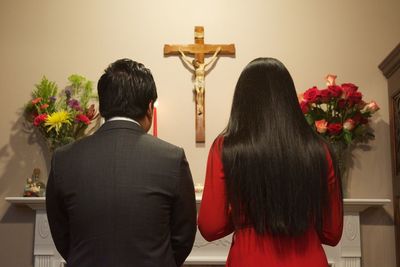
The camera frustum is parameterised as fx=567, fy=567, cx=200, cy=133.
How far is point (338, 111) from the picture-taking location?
3355mm

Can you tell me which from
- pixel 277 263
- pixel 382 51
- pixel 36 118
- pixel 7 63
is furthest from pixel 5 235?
pixel 382 51

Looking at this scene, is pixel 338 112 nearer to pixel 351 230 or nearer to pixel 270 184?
pixel 351 230

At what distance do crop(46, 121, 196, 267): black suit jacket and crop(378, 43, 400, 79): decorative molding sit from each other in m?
2.10

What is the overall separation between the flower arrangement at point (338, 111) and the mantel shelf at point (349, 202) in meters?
0.34

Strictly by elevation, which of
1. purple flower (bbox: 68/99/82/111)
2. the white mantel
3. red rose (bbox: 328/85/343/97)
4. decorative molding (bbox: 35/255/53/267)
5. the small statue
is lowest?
decorative molding (bbox: 35/255/53/267)

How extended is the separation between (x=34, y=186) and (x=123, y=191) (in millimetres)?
2009

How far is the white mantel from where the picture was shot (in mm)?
3285

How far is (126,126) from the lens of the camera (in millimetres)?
1680

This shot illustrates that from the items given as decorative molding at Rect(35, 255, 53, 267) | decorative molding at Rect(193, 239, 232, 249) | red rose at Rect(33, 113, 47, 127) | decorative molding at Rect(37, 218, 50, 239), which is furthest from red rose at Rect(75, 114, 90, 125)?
decorative molding at Rect(193, 239, 232, 249)

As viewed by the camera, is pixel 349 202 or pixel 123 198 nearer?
pixel 123 198

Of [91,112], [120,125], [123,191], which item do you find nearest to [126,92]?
[120,125]

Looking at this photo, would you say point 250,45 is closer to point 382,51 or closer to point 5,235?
point 382,51

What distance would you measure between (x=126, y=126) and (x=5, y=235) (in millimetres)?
2238

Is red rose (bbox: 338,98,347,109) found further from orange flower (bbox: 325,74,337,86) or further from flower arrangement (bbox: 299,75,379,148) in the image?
orange flower (bbox: 325,74,337,86)
